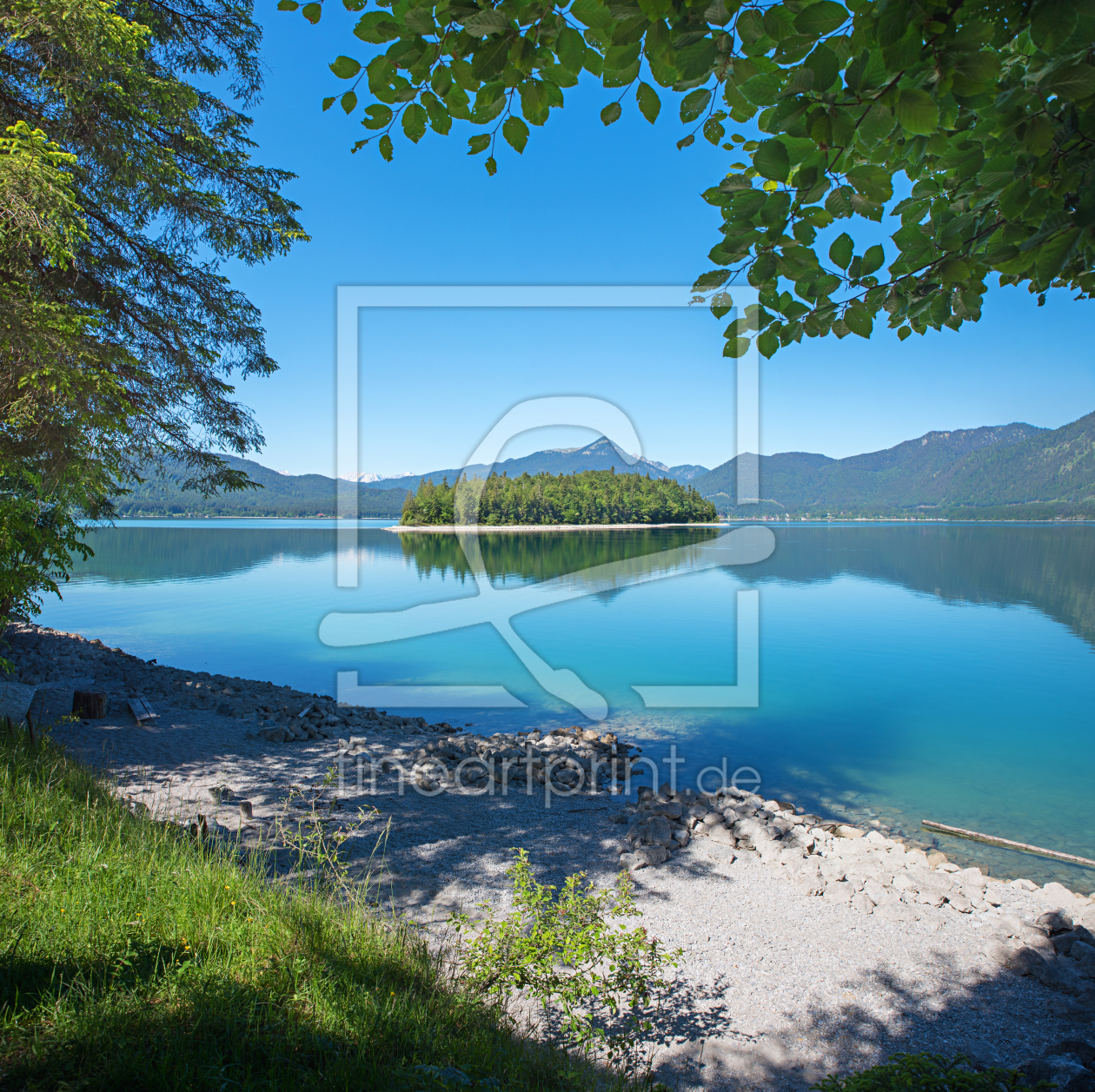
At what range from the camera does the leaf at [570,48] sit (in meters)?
1.96

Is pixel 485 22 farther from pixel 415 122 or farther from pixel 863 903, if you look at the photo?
pixel 863 903

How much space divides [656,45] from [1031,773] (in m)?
12.8

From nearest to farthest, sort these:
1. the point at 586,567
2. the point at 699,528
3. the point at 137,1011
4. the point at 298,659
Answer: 1. the point at 137,1011
2. the point at 298,659
3. the point at 586,567
4. the point at 699,528

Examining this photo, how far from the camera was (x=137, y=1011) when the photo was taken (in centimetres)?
248

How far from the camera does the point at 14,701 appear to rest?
259 inches

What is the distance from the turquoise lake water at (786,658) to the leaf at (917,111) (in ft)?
26.4

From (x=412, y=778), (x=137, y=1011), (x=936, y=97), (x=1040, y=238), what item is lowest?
(x=412, y=778)

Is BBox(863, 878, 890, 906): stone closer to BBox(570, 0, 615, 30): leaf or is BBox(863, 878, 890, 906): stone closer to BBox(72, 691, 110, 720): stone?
BBox(570, 0, 615, 30): leaf

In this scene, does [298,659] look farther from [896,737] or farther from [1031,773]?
[1031,773]

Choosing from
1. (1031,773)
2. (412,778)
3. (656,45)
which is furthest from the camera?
(1031,773)

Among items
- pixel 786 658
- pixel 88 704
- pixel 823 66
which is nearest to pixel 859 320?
pixel 823 66

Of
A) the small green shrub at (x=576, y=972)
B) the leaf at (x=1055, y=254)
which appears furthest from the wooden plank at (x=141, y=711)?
the leaf at (x=1055, y=254)

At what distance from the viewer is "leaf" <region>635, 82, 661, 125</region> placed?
2.24 m

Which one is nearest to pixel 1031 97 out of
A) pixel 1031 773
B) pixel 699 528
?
pixel 1031 773
